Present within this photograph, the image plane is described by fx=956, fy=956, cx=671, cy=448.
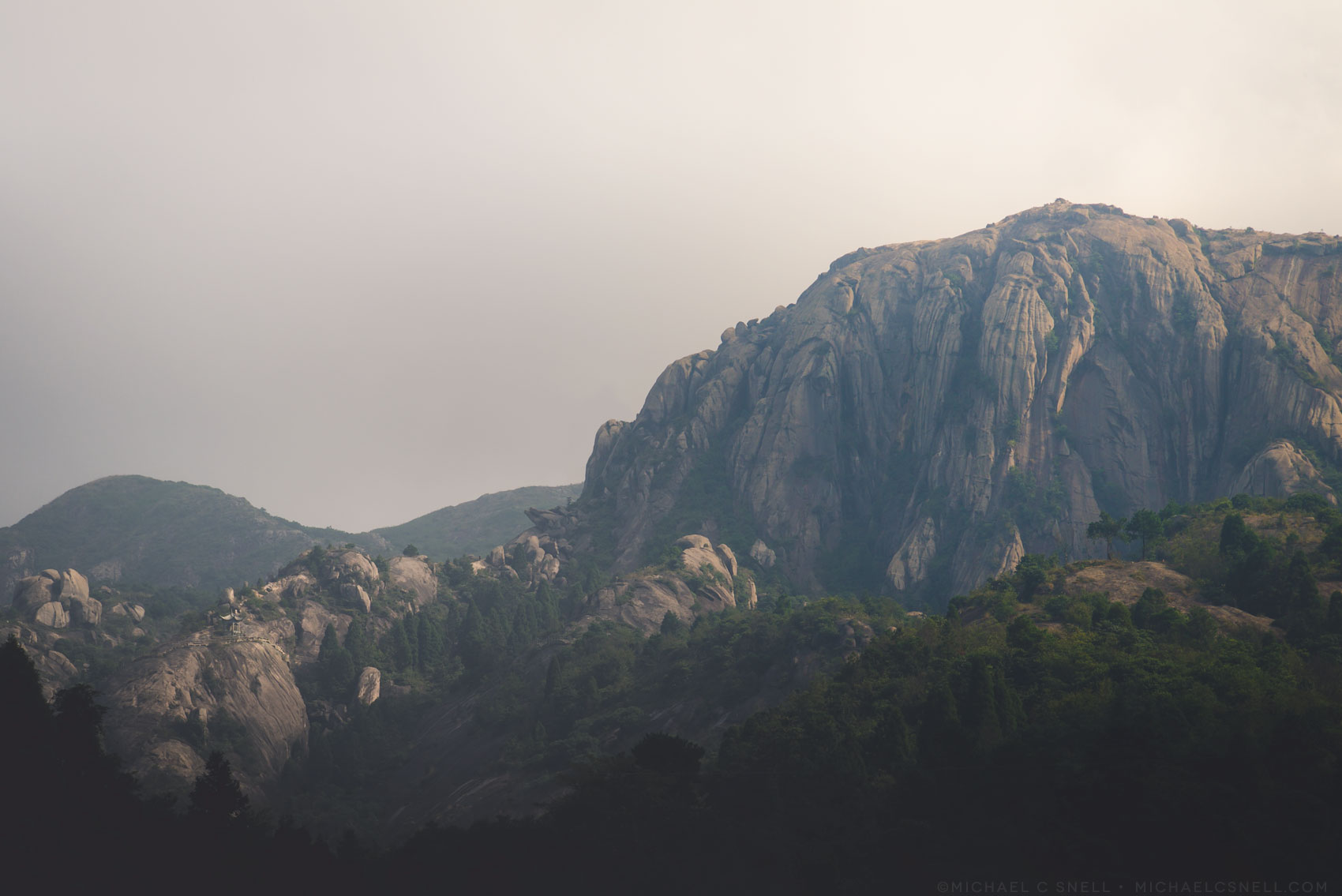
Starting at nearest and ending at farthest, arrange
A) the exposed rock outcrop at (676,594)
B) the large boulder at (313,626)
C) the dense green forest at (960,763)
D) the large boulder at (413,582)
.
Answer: the dense green forest at (960,763)
the large boulder at (313,626)
the exposed rock outcrop at (676,594)
the large boulder at (413,582)

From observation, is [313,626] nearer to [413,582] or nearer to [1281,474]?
[413,582]

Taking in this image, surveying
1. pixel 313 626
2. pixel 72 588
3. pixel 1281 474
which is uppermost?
pixel 72 588

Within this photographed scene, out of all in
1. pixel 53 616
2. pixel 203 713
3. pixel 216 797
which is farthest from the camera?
pixel 53 616

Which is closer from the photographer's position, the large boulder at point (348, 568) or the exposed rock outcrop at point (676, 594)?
the exposed rock outcrop at point (676, 594)

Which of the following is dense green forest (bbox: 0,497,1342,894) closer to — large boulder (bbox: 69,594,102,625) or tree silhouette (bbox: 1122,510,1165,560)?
tree silhouette (bbox: 1122,510,1165,560)

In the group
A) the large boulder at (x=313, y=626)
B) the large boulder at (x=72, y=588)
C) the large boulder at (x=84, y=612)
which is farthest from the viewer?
the large boulder at (x=72, y=588)

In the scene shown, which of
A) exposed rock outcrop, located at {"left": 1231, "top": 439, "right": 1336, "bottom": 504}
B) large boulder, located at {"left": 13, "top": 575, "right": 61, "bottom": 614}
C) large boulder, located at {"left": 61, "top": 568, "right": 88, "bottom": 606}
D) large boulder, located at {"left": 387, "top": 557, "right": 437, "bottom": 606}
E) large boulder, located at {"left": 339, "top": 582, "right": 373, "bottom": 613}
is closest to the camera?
exposed rock outcrop, located at {"left": 1231, "top": 439, "right": 1336, "bottom": 504}

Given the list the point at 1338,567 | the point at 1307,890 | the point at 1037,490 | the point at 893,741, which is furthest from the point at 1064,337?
the point at 1307,890

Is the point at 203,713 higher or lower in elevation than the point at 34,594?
lower

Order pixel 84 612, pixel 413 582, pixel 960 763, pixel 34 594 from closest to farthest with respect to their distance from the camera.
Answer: pixel 960 763
pixel 34 594
pixel 84 612
pixel 413 582

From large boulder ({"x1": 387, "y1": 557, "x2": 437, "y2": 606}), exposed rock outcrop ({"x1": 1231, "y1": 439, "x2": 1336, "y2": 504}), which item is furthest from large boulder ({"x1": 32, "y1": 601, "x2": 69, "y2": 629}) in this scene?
exposed rock outcrop ({"x1": 1231, "y1": 439, "x2": 1336, "y2": 504})

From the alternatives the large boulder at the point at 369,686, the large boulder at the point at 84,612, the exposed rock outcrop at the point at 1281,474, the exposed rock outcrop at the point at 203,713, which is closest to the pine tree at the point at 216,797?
the exposed rock outcrop at the point at 203,713

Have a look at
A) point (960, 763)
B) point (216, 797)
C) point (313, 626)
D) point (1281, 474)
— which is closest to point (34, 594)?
point (313, 626)

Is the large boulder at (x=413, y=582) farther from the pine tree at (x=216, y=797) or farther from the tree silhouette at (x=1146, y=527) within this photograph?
the tree silhouette at (x=1146, y=527)
